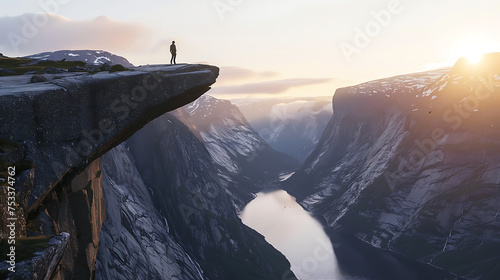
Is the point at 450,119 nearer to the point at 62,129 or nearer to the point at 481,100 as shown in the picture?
the point at 481,100

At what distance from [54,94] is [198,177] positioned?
351 ft

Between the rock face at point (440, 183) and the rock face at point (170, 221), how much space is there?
5012cm

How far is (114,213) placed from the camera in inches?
1751

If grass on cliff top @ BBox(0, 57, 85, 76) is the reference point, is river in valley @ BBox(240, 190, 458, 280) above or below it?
below

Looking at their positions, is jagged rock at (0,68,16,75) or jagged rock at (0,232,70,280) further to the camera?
jagged rock at (0,68,16,75)

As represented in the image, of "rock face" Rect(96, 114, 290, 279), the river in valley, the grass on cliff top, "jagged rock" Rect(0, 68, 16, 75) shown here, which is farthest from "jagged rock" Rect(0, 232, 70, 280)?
the river in valley

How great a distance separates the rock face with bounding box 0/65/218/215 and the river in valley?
95221 millimetres

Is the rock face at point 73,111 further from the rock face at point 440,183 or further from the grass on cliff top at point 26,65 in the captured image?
the rock face at point 440,183

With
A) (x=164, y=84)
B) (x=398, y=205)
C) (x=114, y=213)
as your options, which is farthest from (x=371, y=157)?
(x=164, y=84)

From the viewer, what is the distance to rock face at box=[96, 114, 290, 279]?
4781 centimetres

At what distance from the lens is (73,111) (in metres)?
16.5

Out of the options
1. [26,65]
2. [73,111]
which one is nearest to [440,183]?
[26,65]

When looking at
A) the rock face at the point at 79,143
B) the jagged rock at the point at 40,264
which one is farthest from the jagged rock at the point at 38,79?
the jagged rock at the point at 40,264

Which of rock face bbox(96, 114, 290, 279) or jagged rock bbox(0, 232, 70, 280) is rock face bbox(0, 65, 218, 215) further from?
rock face bbox(96, 114, 290, 279)
